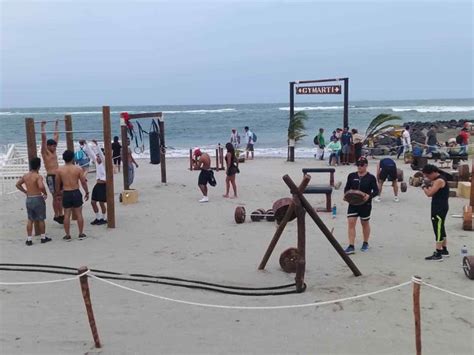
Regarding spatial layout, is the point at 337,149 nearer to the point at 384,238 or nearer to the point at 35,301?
the point at 384,238

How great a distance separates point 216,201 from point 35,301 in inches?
260

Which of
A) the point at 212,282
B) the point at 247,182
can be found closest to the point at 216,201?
the point at 247,182

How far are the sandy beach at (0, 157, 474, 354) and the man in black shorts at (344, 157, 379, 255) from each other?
0.27 meters

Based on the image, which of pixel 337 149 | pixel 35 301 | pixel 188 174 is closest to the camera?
pixel 35 301

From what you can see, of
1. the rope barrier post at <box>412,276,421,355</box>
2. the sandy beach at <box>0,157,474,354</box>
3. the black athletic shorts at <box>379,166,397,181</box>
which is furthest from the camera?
the black athletic shorts at <box>379,166,397,181</box>

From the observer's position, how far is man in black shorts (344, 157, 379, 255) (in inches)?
298

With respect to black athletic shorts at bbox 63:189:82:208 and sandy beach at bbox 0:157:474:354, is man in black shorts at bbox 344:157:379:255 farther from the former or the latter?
black athletic shorts at bbox 63:189:82:208

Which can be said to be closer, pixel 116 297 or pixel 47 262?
pixel 116 297

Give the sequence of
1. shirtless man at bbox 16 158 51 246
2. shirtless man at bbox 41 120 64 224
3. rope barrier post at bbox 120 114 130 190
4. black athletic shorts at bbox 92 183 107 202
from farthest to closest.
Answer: rope barrier post at bbox 120 114 130 190 → black athletic shorts at bbox 92 183 107 202 → shirtless man at bbox 41 120 64 224 → shirtless man at bbox 16 158 51 246

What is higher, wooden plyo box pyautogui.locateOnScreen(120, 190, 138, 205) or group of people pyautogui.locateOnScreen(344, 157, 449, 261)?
group of people pyautogui.locateOnScreen(344, 157, 449, 261)

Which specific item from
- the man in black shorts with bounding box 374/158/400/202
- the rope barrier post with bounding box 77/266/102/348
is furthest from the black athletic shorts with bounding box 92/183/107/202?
the man in black shorts with bounding box 374/158/400/202

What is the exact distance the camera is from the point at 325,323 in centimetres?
523

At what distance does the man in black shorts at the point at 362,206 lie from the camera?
7.58 metres

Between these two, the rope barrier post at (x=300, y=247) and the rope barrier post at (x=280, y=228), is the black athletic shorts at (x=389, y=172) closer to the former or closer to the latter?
the rope barrier post at (x=280, y=228)
